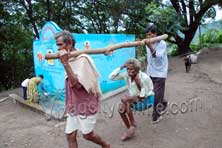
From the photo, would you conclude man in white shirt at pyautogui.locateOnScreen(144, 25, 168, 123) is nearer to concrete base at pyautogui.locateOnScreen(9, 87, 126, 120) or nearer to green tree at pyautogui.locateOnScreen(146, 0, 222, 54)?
concrete base at pyautogui.locateOnScreen(9, 87, 126, 120)

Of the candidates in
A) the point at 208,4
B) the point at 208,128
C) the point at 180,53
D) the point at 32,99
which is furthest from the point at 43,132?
the point at 180,53

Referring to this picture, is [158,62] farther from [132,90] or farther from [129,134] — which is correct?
[129,134]

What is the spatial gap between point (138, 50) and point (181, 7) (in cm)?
335

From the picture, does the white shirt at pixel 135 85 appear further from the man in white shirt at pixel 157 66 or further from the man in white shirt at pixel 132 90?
the man in white shirt at pixel 157 66

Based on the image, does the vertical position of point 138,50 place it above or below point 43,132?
above

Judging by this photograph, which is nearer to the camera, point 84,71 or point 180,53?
point 84,71

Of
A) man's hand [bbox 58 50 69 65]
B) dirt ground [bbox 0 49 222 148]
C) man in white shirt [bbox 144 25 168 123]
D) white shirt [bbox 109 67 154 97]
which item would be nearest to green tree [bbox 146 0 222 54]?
dirt ground [bbox 0 49 222 148]

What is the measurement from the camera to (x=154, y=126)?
4.92 meters

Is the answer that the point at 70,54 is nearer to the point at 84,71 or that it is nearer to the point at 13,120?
the point at 84,71

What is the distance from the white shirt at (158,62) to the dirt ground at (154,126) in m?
0.87

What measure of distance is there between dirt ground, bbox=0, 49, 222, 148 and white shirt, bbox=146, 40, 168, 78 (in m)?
0.87

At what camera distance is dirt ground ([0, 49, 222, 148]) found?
14.4 feet

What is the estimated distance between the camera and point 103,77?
7.93 m

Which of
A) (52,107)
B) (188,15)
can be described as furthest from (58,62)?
(188,15)
